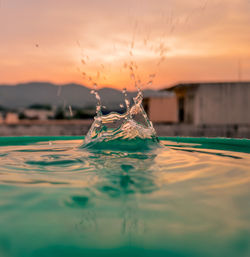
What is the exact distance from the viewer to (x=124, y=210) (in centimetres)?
189

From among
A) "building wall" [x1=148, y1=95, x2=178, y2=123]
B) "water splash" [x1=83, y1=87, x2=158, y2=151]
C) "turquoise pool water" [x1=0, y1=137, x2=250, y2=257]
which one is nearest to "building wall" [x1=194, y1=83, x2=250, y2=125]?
"building wall" [x1=148, y1=95, x2=178, y2=123]

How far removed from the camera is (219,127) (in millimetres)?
9922

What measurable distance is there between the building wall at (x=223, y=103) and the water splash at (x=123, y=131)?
8951 mm

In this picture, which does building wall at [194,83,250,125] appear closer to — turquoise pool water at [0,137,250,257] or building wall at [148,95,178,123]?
building wall at [148,95,178,123]

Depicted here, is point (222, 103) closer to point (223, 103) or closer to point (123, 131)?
point (223, 103)

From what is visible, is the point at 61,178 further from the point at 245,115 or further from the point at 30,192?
the point at 245,115

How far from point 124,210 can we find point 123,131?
3.02 metres

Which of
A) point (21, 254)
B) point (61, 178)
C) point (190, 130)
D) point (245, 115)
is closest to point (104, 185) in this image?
point (61, 178)

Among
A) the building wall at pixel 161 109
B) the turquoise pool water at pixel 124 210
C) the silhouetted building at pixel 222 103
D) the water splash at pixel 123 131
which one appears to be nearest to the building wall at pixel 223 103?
the silhouetted building at pixel 222 103

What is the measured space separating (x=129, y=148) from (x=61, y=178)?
74.9 inches

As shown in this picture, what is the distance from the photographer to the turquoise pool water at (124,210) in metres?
1.44

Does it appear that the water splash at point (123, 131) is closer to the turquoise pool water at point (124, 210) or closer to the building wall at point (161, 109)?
the turquoise pool water at point (124, 210)

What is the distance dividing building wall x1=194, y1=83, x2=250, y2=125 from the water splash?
8.95 meters

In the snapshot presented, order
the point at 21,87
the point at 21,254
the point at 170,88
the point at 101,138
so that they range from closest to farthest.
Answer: the point at 21,254, the point at 101,138, the point at 170,88, the point at 21,87
